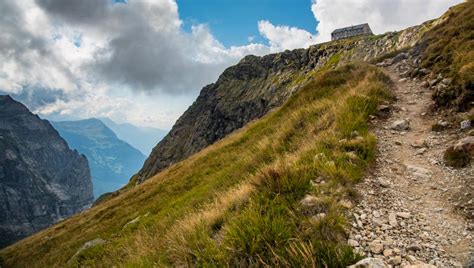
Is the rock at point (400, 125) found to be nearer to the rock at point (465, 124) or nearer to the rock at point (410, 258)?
the rock at point (465, 124)

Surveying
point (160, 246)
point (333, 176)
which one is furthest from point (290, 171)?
point (160, 246)

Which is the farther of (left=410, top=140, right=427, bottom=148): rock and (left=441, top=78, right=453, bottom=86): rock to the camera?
(left=441, top=78, right=453, bottom=86): rock

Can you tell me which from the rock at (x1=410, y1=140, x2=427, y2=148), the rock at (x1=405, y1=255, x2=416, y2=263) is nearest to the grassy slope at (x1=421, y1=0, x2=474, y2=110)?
the rock at (x1=410, y1=140, x2=427, y2=148)

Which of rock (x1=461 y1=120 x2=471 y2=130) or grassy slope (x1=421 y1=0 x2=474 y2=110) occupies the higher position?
grassy slope (x1=421 y1=0 x2=474 y2=110)

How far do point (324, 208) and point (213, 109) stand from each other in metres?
193

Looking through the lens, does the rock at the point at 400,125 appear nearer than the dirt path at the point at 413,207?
No

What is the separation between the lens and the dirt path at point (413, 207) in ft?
17.4

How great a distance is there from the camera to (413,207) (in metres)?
6.84

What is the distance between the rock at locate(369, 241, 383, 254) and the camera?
5.34 m

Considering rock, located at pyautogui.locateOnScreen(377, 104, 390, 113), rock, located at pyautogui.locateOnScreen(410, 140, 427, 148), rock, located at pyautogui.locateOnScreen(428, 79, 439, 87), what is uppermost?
rock, located at pyautogui.locateOnScreen(428, 79, 439, 87)

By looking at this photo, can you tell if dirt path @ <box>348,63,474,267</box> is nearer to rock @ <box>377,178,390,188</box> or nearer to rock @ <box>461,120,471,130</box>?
rock @ <box>377,178,390,188</box>

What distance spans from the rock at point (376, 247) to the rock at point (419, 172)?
366cm

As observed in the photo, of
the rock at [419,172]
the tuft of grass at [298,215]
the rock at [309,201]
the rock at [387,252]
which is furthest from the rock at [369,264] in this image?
the rock at [419,172]

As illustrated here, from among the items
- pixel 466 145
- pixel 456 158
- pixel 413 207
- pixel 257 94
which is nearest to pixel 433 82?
pixel 466 145
